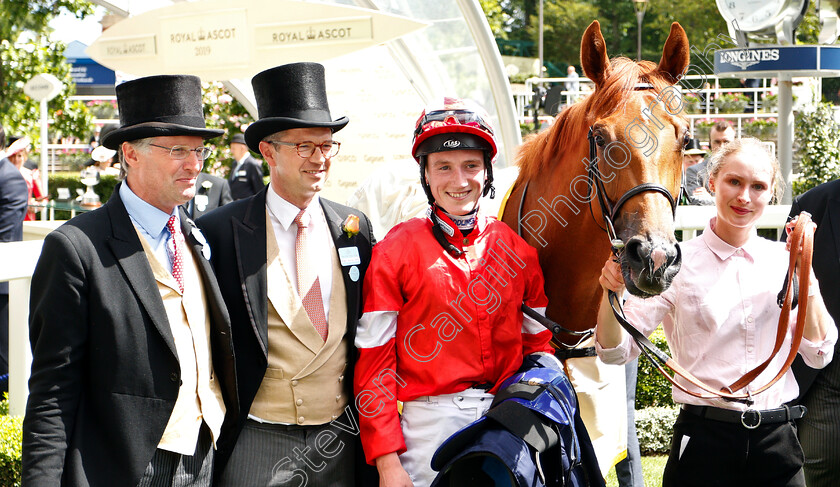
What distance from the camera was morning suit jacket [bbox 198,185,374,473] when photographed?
2.41 meters

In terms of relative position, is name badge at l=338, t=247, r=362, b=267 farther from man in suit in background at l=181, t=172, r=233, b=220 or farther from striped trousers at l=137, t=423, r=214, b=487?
man in suit in background at l=181, t=172, r=233, b=220

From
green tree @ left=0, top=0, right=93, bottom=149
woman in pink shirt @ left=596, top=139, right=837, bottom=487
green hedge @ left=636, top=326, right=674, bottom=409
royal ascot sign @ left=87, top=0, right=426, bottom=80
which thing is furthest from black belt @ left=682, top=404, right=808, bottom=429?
green tree @ left=0, top=0, right=93, bottom=149

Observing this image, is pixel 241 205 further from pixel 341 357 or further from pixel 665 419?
pixel 665 419

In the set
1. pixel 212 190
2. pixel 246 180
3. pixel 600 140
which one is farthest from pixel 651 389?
pixel 246 180

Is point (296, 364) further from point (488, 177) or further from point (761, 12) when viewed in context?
point (761, 12)

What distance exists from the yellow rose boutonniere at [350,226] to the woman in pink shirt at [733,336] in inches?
32.8

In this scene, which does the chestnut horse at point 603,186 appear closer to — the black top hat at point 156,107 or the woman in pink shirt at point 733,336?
the woman in pink shirt at point 733,336

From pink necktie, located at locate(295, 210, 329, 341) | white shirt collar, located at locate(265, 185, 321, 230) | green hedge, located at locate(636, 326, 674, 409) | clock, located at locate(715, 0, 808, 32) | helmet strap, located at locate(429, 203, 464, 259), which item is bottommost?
green hedge, located at locate(636, 326, 674, 409)

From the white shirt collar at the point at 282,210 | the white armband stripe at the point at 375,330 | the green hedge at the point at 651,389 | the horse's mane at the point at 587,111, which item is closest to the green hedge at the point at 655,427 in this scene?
the green hedge at the point at 651,389

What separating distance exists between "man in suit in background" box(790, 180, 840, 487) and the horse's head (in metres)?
0.92

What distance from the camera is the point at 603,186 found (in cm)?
254

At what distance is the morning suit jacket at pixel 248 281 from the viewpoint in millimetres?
2410

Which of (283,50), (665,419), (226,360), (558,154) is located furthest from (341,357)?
(283,50)

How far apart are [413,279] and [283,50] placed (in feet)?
18.1
